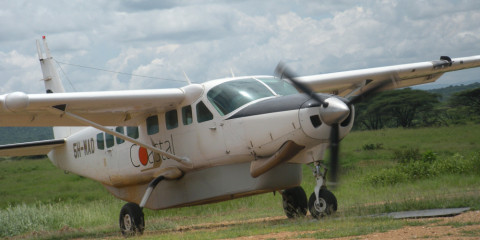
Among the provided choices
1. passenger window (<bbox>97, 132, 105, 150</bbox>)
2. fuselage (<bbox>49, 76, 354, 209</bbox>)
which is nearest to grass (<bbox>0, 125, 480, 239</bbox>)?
fuselage (<bbox>49, 76, 354, 209</bbox>)

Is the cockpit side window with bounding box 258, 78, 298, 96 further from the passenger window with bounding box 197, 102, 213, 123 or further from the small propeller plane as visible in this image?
the passenger window with bounding box 197, 102, 213, 123

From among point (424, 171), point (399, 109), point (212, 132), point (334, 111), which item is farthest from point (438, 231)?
point (399, 109)

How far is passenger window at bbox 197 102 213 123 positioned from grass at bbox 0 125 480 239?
2202 millimetres

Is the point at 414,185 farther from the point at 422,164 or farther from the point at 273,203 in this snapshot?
the point at 273,203

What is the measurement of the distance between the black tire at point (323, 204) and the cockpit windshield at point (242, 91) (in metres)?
2.10

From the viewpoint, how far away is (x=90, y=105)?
13891 mm

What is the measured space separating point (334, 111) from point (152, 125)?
5173 mm

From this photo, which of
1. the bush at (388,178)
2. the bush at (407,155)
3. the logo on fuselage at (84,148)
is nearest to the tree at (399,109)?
the bush at (407,155)

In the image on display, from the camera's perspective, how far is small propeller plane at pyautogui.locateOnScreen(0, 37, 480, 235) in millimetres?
12211

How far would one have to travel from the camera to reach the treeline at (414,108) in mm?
50469

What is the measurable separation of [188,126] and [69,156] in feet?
17.4

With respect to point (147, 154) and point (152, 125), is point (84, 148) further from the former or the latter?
point (152, 125)

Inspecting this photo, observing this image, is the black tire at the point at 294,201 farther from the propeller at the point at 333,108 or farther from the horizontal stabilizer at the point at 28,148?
the horizontal stabilizer at the point at 28,148

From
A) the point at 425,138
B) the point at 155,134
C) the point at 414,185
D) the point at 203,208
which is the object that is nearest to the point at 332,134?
the point at 155,134
